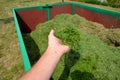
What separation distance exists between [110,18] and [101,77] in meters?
2.24

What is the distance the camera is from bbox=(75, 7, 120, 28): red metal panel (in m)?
4.46

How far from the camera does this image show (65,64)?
3.05m

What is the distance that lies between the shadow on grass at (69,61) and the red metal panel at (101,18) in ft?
5.82

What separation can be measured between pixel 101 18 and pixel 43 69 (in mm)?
3506

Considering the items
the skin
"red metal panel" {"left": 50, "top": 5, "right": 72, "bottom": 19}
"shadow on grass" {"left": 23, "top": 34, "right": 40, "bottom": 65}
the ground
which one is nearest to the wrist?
the skin

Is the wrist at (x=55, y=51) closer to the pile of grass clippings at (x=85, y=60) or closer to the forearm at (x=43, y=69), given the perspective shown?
the forearm at (x=43, y=69)

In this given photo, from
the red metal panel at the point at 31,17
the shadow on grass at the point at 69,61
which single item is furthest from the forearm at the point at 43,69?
the red metal panel at the point at 31,17

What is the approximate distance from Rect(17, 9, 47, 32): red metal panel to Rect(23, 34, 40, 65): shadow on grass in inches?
27.2

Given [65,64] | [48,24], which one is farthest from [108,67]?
[48,24]

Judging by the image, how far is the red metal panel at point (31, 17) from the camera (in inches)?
213

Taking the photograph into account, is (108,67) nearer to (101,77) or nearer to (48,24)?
(101,77)

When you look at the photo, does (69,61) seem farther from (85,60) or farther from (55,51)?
(55,51)

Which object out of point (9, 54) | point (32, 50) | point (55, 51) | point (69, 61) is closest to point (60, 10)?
point (9, 54)

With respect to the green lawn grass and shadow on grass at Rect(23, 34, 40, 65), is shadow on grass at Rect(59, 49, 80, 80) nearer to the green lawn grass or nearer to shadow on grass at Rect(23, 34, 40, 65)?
shadow on grass at Rect(23, 34, 40, 65)
